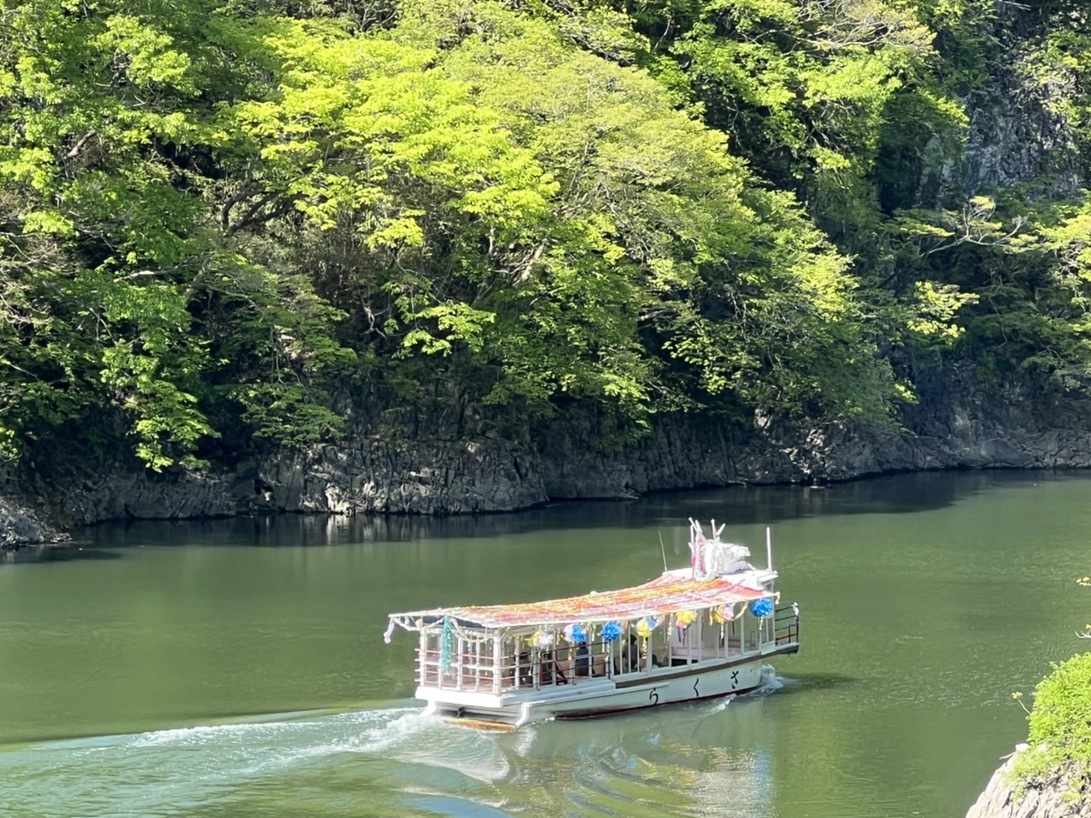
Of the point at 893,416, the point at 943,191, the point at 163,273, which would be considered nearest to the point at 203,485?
the point at 163,273

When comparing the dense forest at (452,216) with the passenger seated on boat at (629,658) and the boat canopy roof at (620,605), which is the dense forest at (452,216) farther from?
the passenger seated on boat at (629,658)

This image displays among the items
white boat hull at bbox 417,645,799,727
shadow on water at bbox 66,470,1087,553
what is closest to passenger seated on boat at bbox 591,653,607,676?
white boat hull at bbox 417,645,799,727

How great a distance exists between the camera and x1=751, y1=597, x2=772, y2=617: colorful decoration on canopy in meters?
30.2

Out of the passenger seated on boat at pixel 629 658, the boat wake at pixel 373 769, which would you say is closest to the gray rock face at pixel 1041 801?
the boat wake at pixel 373 769

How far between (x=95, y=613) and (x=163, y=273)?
13.7 metres

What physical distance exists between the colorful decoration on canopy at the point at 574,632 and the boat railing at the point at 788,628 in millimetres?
4614

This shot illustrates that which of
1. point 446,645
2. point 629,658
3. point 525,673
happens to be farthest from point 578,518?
point 446,645

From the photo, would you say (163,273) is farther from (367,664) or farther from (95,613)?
(367,664)

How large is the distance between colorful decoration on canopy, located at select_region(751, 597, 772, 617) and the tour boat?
2 centimetres

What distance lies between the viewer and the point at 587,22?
5453 cm

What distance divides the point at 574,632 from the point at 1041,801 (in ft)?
34.7

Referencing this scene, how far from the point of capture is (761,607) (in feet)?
98.9

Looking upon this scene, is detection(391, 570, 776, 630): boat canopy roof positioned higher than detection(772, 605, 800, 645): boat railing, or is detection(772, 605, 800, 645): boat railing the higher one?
detection(391, 570, 776, 630): boat canopy roof

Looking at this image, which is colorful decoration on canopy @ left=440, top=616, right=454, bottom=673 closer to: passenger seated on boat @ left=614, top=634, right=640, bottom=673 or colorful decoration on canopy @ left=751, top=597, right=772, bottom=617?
passenger seated on boat @ left=614, top=634, right=640, bottom=673
